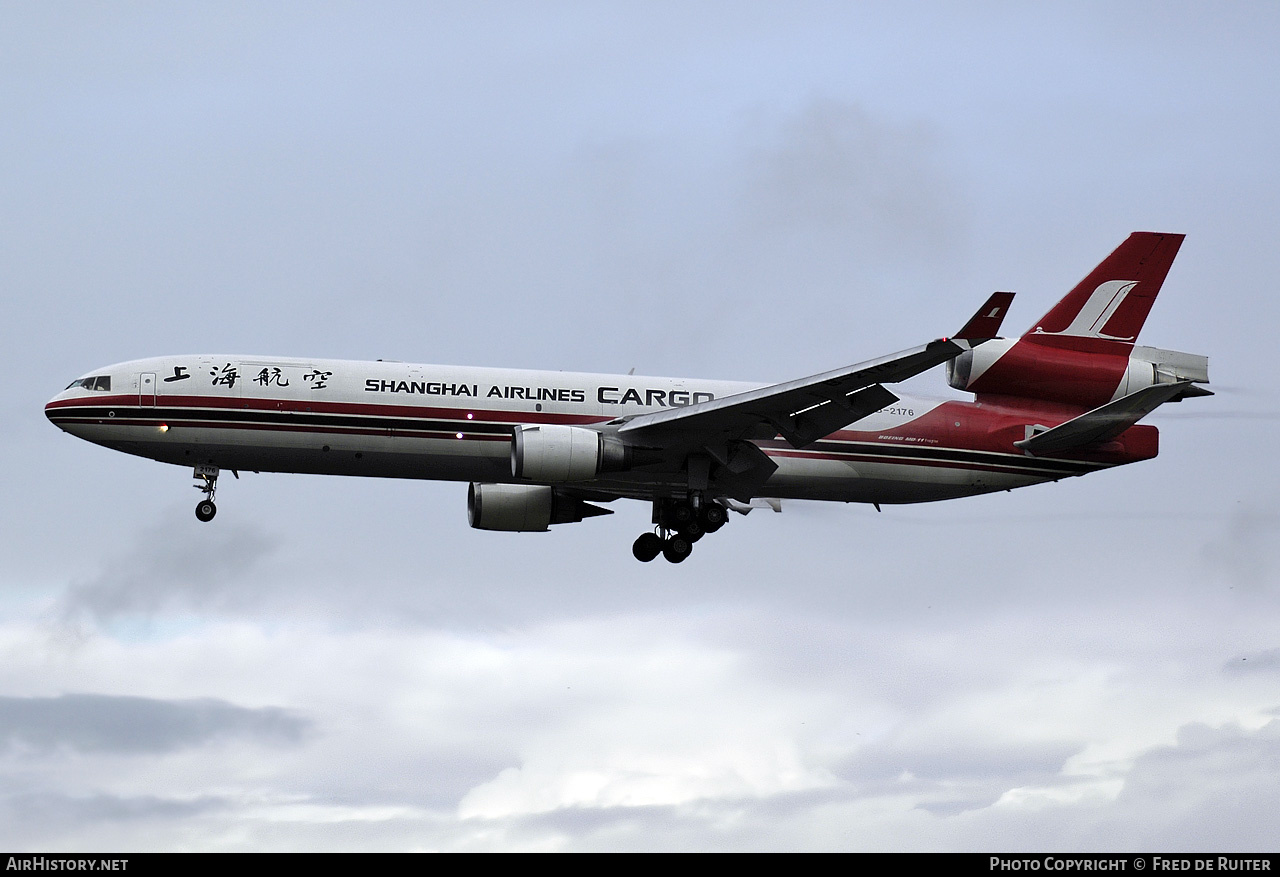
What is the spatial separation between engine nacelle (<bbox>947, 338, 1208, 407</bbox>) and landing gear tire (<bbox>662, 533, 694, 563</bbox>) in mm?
8448

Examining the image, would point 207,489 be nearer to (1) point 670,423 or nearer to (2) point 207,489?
(2) point 207,489

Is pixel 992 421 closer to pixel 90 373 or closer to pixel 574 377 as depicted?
pixel 574 377

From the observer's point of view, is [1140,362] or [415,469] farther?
[1140,362]

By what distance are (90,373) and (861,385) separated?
63.7ft

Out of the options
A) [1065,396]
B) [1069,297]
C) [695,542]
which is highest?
[1069,297]

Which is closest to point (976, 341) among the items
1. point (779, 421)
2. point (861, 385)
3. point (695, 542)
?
point (861, 385)

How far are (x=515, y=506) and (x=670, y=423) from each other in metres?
7.31

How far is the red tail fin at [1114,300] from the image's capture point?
4291 centimetres

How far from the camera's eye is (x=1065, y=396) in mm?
42531

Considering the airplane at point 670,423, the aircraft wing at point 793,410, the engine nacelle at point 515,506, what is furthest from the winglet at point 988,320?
the engine nacelle at point 515,506

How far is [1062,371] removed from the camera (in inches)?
1670

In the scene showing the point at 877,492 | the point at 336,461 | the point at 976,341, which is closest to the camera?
the point at 976,341

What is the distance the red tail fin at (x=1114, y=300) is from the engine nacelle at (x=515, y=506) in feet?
45.3

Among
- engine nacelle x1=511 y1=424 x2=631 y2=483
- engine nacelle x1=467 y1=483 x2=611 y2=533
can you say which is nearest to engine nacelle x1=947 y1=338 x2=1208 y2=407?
engine nacelle x1=511 y1=424 x2=631 y2=483
